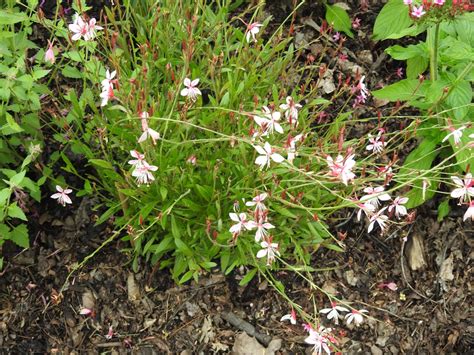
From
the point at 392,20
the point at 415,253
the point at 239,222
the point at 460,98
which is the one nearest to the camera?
the point at 239,222

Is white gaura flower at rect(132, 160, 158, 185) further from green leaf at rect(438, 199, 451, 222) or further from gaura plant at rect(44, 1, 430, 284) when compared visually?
green leaf at rect(438, 199, 451, 222)

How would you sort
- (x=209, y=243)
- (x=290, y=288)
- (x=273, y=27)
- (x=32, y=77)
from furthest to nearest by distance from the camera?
(x=273, y=27), (x=290, y=288), (x=209, y=243), (x=32, y=77)

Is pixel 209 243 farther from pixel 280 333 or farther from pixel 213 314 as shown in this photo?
pixel 280 333

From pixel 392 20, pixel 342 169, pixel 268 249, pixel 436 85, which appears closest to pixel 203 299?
pixel 268 249

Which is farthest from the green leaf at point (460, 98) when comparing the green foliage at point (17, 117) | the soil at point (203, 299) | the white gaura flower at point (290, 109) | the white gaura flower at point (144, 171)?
the green foliage at point (17, 117)

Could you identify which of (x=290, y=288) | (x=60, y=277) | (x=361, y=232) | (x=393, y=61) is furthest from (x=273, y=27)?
(x=60, y=277)

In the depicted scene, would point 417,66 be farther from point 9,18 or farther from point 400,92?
point 9,18
